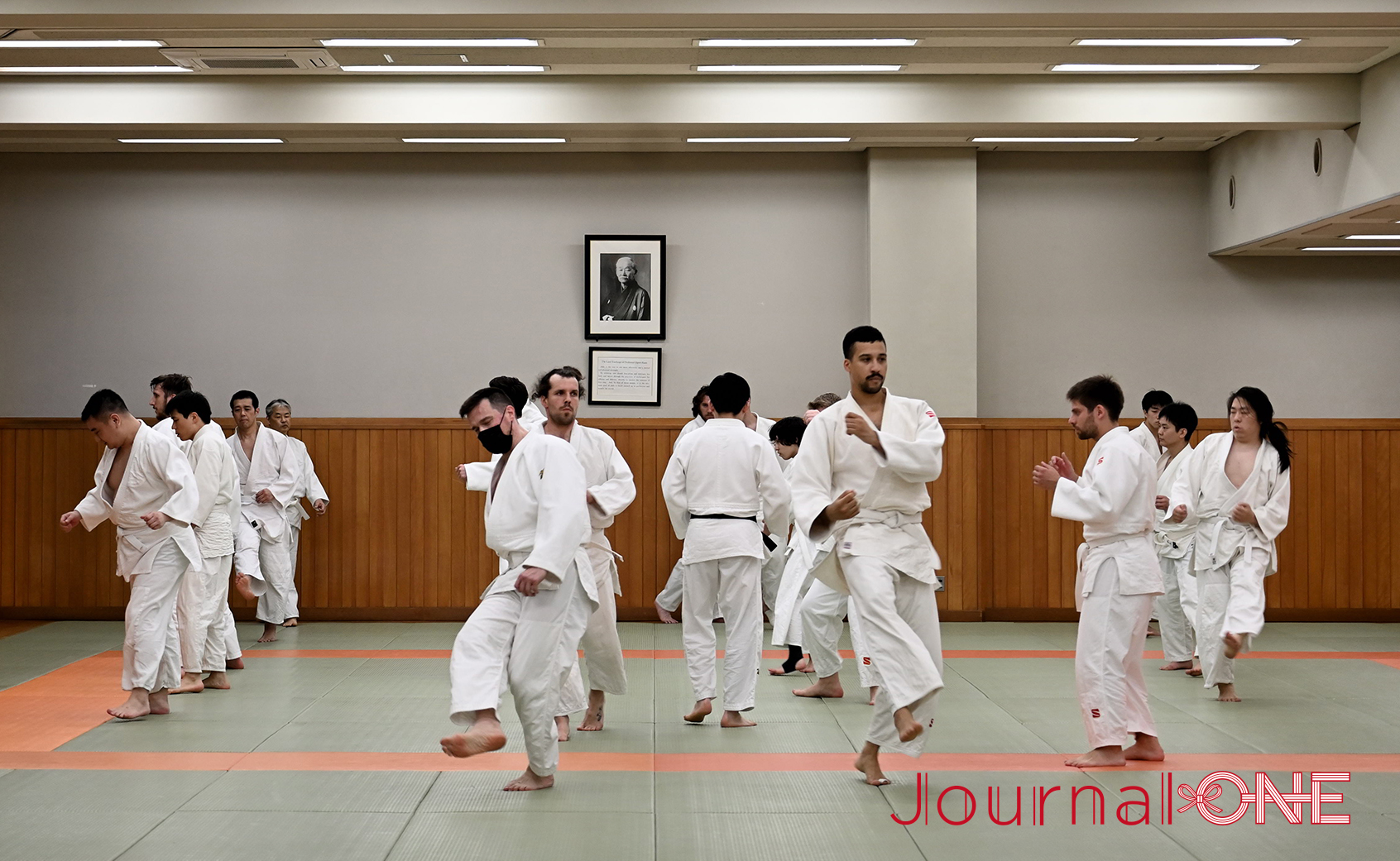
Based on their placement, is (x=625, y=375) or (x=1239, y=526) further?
(x=625, y=375)

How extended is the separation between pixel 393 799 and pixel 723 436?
2.32 m

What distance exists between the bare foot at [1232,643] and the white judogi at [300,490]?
6109 millimetres

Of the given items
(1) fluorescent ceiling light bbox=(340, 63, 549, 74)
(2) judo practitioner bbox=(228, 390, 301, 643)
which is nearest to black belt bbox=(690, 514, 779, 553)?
(1) fluorescent ceiling light bbox=(340, 63, 549, 74)

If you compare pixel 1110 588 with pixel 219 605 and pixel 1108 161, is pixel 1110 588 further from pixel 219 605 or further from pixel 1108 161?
pixel 1108 161

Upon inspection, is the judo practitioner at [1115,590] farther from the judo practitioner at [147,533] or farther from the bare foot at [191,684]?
the bare foot at [191,684]

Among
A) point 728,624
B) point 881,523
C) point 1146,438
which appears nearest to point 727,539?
point 728,624

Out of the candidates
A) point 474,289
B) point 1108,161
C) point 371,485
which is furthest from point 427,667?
point 1108,161

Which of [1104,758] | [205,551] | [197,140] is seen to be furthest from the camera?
[197,140]

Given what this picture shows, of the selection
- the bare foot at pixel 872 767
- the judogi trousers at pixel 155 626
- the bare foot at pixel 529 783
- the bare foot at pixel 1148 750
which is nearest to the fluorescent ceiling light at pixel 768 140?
the judogi trousers at pixel 155 626

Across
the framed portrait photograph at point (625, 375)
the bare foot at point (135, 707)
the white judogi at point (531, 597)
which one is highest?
the framed portrait photograph at point (625, 375)

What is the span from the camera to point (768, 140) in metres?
8.55

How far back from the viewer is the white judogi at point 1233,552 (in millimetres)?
5801

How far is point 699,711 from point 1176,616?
322 cm

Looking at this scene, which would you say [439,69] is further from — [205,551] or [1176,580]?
[1176,580]
